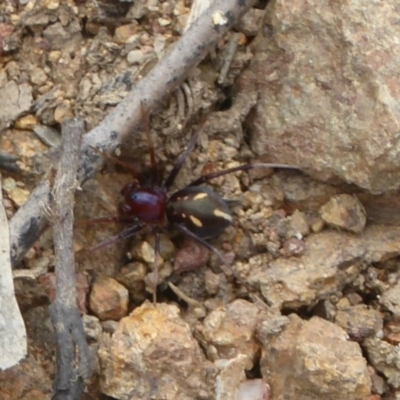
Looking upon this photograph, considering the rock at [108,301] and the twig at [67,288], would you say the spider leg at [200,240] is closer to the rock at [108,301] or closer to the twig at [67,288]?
the rock at [108,301]

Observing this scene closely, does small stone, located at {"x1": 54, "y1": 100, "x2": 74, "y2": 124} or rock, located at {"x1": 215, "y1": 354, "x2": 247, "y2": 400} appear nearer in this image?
rock, located at {"x1": 215, "y1": 354, "x2": 247, "y2": 400}

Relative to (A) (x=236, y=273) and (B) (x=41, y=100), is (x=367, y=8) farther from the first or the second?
(B) (x=41, y=100)

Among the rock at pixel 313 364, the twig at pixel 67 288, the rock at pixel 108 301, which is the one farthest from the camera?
the rock at pixel 108 301

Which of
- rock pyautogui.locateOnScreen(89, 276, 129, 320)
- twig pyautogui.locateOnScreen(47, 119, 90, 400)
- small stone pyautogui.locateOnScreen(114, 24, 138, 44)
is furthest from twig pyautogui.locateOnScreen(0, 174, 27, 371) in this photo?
small stone pyautogui.locateOnScreen(114, 24, 138, 44)

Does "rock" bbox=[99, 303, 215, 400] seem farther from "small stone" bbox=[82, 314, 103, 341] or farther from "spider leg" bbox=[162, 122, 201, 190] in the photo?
"spider leg" bbox=[162, 122, 201, 190]

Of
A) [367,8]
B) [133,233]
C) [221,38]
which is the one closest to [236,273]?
[133,233]

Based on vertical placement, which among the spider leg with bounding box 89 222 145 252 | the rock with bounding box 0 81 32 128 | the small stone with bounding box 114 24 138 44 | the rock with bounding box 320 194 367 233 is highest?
the small stone with bounding box 114 24 138 44

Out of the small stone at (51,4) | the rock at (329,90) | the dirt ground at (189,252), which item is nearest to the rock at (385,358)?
the dirt ground at (189,252)
